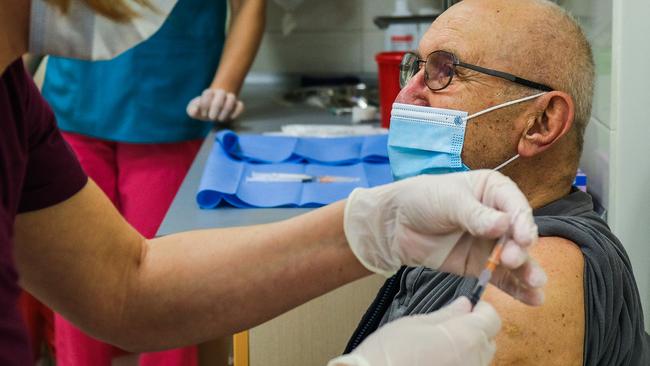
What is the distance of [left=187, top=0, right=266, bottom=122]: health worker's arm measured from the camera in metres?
2.74

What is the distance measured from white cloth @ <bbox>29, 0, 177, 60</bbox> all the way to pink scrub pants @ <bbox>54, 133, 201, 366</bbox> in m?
1.24

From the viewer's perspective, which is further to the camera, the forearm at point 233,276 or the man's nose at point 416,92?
the man's nose at point 416,92

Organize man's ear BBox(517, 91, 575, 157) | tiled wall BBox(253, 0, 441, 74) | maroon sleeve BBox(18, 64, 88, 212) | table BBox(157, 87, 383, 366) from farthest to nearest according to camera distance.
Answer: tiled wall BBox(253, 0, 441, 74) < table BBox(157, 87, 383, 366) < man's ear BBox(517, 91, 575, 157) < maroon sleeve BBox(18, 64, 88, 212)

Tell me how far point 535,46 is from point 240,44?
54.6 inches

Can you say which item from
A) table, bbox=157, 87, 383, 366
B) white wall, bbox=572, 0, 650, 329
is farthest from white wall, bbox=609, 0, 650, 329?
table, bbox=157, 87, 383, 366

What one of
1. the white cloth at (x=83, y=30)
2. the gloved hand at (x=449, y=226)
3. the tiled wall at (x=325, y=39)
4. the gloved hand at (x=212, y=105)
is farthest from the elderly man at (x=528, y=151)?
the tiled wall at (x=325, y=39)

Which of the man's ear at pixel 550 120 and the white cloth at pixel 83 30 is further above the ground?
the white cloth at pixel 83 30

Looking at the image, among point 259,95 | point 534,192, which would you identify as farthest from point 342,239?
point 259,95

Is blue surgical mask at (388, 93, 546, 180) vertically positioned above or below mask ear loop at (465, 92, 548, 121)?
below

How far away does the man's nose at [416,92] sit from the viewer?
1.75 metres

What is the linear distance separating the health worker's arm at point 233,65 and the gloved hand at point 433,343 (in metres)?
1.75

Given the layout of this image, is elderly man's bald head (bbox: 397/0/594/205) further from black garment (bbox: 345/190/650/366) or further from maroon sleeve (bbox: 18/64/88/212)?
maroon sleeve (bbox: 18/64/88/212)

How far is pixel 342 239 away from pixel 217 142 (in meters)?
1.48

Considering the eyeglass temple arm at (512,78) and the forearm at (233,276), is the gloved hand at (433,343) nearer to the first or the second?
the forearm at (233,276)
